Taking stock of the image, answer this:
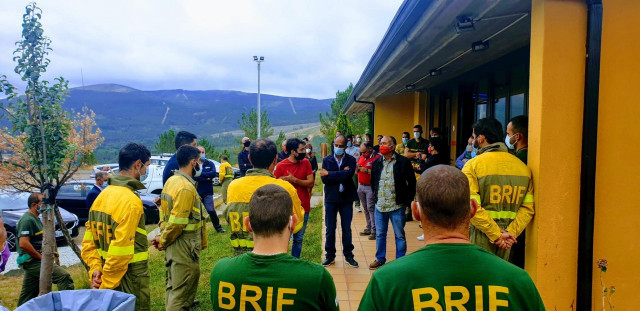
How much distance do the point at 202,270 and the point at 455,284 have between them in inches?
219

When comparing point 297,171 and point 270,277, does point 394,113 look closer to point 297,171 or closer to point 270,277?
point 297,171

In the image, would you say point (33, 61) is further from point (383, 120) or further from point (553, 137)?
point (383, 120)

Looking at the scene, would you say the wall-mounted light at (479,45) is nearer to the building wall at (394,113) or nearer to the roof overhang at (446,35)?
the roof overhang at (446,35)

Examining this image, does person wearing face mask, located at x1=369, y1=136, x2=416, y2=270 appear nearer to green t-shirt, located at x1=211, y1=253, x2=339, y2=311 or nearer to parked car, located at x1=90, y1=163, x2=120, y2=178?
parked car, located at x1=90, y1=163, x2=120, y2=178

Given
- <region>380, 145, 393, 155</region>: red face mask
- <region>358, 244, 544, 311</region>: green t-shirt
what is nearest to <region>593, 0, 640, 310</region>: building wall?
<region>358, 244, 544, 311</region>: green t-shirt

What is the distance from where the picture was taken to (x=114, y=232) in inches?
118

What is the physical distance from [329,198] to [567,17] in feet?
11.9

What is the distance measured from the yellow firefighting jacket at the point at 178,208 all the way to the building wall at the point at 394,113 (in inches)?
363

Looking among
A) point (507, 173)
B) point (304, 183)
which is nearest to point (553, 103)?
point (507, 173)

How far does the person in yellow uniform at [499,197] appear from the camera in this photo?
3080mm

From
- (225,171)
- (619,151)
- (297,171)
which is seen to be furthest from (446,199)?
(225,171)

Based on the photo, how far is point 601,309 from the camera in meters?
3.00

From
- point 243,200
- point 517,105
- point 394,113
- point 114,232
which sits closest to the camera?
point 114,232

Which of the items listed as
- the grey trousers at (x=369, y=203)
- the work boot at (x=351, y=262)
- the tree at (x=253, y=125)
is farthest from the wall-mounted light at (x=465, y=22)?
the tree at (x=253, y=125)
